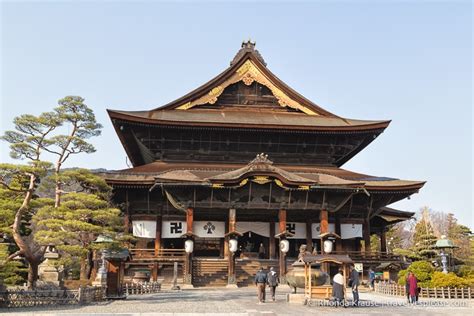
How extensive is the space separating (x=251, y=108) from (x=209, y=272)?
1548 centimetres

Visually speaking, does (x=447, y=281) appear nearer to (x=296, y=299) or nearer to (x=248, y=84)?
(x=296, y=299)

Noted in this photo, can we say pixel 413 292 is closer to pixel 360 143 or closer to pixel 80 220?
pixel 80 220

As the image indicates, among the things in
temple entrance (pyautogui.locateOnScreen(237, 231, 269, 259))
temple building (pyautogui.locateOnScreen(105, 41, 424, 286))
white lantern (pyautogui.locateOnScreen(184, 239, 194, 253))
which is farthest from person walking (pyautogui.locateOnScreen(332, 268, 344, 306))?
temple entrance (pyautogui.locateOnScreen(237, 231, 269, 259))

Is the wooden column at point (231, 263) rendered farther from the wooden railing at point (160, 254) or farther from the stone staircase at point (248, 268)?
the wooden railing at point (160, 254)

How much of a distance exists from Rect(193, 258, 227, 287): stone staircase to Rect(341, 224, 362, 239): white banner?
32.2ft

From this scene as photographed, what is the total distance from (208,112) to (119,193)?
33.8 feet

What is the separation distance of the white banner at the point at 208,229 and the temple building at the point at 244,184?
74 millimetres

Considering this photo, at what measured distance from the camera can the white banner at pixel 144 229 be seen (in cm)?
3266

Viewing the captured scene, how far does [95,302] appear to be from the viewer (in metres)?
18.8

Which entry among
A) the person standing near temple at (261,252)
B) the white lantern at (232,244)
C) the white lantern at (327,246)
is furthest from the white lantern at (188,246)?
the white lantern at (327,246)

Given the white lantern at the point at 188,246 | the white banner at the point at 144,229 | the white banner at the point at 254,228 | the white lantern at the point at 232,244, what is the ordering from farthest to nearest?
the white banner at the point at 254,228 < the white banner at the point at 144,229 < the white lantern at the point at 188,246 < the white lantern at the point at 232,244

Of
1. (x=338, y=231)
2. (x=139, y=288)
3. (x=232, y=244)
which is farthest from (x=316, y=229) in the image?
(x=139, y=288)

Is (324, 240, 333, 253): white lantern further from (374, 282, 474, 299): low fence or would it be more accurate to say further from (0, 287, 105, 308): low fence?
(0, 287, 105, 308): low fence

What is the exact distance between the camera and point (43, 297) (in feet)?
57.7
